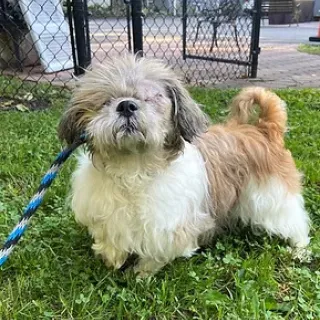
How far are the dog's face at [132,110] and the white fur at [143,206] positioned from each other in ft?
0.48

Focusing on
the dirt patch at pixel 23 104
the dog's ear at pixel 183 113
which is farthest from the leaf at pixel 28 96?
the dog's ear at pixel 183 113

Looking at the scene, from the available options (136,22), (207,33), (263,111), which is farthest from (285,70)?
(263,111)

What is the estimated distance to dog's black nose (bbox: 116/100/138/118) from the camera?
1553mm

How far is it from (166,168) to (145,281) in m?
0.49

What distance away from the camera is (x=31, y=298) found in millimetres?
1826

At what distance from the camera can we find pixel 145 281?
194 cm

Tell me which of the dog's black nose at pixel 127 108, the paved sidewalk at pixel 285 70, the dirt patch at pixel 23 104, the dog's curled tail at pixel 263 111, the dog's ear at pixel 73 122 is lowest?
the paved sidewalk at pixel 285 70

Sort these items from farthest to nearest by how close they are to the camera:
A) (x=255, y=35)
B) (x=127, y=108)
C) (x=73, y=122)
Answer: (x=255, y=35), (x=73, y=122), (x=127, y=108)

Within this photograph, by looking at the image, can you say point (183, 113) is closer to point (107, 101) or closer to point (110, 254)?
point (107, 101)

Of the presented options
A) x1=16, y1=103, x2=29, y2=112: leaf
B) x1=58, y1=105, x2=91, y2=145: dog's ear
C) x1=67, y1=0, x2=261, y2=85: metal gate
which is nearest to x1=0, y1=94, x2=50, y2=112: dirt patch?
x1=16, y1=103, x2=29, y2=112: leaf

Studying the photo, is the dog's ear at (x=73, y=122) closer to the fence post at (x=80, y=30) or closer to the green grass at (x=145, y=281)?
the green grass at (x=145, y=281)

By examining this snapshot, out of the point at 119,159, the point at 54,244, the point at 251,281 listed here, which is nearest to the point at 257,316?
the point at 251,281

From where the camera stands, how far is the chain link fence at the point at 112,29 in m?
4.86

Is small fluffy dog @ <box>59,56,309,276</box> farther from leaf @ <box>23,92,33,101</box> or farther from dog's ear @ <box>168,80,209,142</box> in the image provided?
leaf @ <box>23,92,33,101</box>
